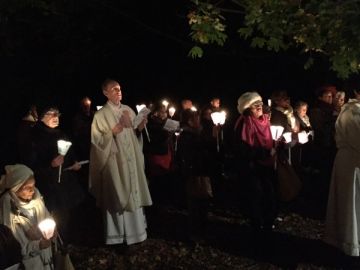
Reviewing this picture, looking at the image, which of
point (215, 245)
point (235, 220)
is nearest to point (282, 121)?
point (235, 220)

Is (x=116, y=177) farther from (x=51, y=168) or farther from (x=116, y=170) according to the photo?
(x=51, y=168)

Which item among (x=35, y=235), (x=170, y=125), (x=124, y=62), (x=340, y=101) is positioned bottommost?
(x=35, y=235)

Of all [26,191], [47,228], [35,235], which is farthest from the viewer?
[26,191]

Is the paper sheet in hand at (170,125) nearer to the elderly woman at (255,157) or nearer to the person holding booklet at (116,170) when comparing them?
the person holding booklet at (116,170)

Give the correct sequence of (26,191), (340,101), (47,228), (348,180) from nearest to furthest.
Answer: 1. (47,228)
2. (26,191)
3. (348,180)
4. (340,101)

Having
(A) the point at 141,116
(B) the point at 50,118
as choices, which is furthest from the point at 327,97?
(B) the point at 50,118

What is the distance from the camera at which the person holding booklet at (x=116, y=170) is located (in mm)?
7391

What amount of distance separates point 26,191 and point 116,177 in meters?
1.84

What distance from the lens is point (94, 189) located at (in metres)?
7.60

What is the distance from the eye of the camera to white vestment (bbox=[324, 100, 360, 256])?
6.87 m

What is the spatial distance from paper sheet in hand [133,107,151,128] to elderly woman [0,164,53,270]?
210cm

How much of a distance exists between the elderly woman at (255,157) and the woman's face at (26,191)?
121 inches

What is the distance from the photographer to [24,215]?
18.6ft

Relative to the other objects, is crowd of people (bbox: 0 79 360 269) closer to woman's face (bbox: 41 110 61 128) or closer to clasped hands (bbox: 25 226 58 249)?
woman's face (bbox: 41 110 61 128)
